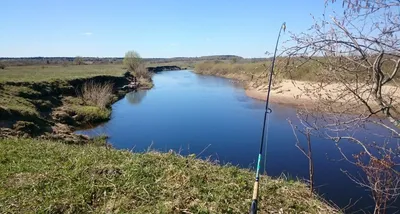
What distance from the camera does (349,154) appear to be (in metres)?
15.0

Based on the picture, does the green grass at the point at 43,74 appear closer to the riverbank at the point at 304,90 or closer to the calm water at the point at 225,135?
the calm water at the point at 225,135

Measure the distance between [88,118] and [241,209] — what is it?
69.4ft

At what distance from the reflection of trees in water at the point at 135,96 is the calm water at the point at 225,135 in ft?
2.39

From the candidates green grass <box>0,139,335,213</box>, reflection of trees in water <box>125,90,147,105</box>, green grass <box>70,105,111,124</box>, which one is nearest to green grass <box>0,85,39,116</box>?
green grass <box>70,105,111,124</box>

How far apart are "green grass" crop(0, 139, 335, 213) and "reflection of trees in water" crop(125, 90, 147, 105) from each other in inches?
1131

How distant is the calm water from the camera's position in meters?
12.7

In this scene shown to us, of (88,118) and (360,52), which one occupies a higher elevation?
(360,52)

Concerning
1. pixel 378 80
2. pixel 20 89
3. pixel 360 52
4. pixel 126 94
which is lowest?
pixel 126 94

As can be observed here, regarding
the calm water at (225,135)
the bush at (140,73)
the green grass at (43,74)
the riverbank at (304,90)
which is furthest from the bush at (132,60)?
the calm water at (225,135)

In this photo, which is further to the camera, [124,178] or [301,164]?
[301,164]

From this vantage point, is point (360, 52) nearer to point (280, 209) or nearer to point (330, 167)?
point (280, 209)

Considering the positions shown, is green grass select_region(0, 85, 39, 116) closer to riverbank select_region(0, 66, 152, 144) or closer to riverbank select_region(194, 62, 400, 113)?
riverbank select_region(0, 66, 152, 144)

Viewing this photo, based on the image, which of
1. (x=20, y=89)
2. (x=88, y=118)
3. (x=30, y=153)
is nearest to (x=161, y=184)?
(x=30, y=153)

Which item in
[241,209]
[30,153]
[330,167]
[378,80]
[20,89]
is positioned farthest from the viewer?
[20,89]
